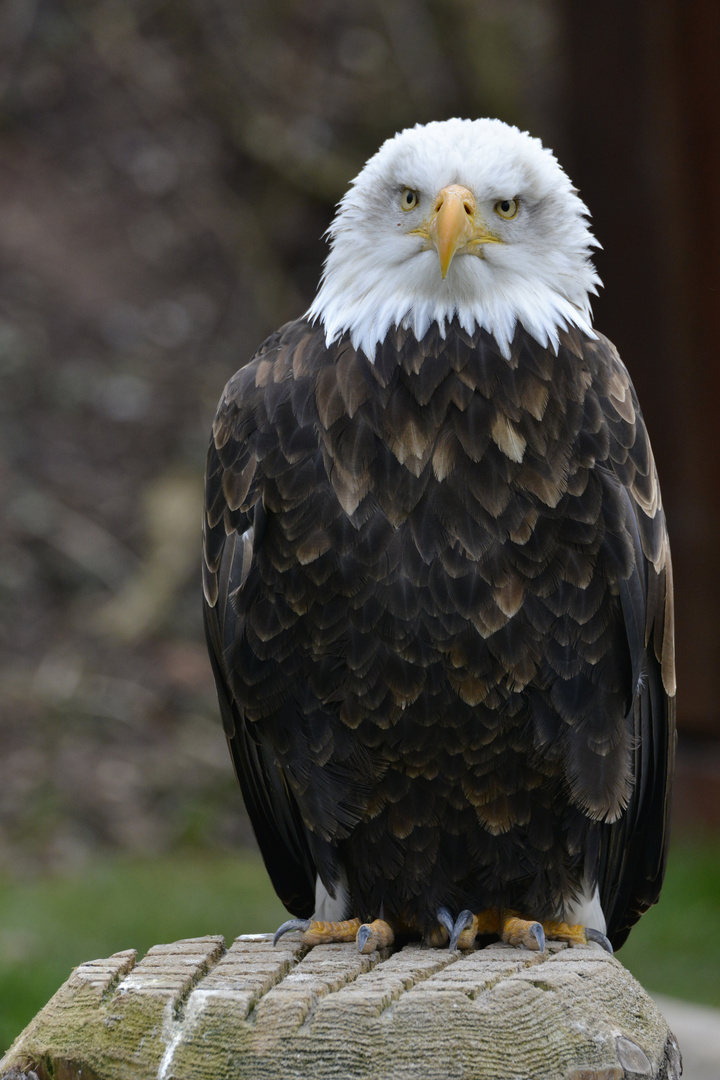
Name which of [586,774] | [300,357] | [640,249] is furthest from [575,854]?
[640,249]

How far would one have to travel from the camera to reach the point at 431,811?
111 inches

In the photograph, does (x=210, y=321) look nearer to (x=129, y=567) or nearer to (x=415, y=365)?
(x=129, y=567)

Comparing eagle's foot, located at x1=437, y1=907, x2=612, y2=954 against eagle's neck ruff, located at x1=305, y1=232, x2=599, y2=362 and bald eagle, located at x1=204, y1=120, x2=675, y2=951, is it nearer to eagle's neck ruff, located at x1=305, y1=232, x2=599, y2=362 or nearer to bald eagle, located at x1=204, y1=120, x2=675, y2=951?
bald eagle, located at x1=204, y1=120, x2=675, y2=951

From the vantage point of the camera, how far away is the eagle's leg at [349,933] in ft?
8.87

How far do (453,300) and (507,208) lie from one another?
243 millimetres

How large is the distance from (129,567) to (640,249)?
10.7 feet

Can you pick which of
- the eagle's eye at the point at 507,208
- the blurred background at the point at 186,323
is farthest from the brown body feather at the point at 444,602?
the blurred background at the point at 186,323

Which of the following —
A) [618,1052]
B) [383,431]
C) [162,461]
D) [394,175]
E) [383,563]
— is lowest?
[618,1052]

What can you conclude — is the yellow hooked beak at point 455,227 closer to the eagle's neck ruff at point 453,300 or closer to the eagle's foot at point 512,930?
the eagle's neck ruff at point 453,300

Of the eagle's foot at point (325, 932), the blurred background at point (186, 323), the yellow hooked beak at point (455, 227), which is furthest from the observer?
the blurred background at point (186, 323)

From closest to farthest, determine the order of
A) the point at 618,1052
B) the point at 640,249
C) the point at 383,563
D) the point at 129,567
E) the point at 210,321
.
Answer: the point at 618,1052
the point at 383,563
the point at 640,249
the point at 129,567
the point at 210,321

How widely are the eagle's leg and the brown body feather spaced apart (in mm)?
121

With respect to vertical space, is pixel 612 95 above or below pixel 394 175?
above

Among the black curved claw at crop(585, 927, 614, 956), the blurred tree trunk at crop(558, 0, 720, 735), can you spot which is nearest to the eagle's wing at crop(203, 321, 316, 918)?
the black curved claw at crop(585, 927, 614, 956)
